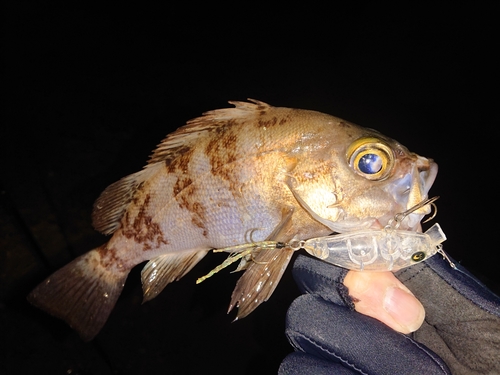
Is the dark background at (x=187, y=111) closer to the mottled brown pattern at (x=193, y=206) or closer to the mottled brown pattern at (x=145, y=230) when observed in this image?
the mottled brown pattern at (x=145, y=230)

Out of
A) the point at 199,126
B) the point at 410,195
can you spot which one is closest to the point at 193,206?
the point at 199,126

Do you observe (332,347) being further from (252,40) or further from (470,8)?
(470,8)

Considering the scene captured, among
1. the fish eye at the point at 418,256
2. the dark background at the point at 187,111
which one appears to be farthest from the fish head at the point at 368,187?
the dark background at the point at 187,111

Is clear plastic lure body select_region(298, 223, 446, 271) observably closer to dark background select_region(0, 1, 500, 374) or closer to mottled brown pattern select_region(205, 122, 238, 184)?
mottled brown pattern select_region(205, 122, 238, 184)

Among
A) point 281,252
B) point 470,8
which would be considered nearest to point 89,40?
point 281,252

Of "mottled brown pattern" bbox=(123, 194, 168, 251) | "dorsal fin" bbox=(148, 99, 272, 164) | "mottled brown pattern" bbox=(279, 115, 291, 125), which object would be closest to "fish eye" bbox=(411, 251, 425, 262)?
"mottled brown pattern" bbox=(279, 115, 291, 125)

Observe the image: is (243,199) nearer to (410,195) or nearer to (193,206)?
(193,206)

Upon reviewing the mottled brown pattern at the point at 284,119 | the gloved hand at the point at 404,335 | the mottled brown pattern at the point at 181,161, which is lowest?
the gloved hand at the point at 404,335
